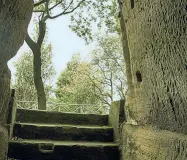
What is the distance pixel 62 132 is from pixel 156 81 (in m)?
2.00

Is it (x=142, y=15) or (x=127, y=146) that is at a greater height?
(x=142, y=15)

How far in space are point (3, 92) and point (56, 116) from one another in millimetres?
1795

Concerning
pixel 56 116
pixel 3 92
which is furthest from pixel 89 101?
pixel 3 92

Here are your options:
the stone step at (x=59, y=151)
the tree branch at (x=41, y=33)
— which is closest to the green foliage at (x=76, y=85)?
the tree branch at (x=41, y=33)

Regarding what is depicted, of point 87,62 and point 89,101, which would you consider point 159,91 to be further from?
point 87,62

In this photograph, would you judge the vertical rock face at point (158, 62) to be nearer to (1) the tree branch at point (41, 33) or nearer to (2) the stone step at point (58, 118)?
(2) the stone step at point (58, 118)

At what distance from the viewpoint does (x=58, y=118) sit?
4816mm

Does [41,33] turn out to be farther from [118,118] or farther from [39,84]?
[118,118]

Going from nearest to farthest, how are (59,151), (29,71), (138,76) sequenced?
(138,76) → (59,151) → (29,71)

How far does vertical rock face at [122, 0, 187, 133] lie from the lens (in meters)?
2.20

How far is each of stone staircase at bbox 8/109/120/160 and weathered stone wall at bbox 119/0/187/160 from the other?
0.47m

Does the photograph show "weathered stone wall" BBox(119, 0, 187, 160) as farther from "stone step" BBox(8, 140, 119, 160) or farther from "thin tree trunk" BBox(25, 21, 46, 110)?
"thin tree trunk" BBox(25, 21, 46, 110)

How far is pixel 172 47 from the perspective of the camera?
232 cm

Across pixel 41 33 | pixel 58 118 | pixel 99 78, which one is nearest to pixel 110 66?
pixel 99 78
